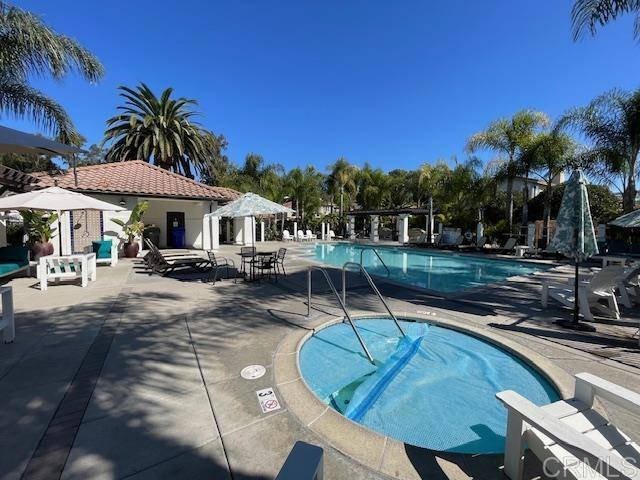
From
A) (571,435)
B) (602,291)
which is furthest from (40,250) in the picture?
(602,291)

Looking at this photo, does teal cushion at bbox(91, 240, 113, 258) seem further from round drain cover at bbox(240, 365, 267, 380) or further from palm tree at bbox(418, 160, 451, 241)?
palm tree at bbox(418, 160, 451, 241)

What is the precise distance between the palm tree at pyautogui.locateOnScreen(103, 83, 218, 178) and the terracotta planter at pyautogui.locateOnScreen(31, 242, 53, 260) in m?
15.3

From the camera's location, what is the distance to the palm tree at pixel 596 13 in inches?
294

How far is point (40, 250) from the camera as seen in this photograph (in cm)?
1160

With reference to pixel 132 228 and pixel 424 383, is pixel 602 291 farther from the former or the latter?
pixel 132 228

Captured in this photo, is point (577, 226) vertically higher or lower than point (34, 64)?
lower

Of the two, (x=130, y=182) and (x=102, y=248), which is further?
(x=130, y=182)

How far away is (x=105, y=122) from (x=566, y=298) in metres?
32.5

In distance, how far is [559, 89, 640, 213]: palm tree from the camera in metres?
13.8

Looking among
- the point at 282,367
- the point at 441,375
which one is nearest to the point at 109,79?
the point at 282,367

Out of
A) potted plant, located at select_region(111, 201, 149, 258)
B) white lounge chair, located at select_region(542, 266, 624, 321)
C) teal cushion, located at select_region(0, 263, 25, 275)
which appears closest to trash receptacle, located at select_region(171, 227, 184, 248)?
potted plant, located at select_region(111, 201, 149, 258)

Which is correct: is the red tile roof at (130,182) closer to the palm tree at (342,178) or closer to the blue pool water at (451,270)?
the blue pool water at (451,270)

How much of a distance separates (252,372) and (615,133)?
62.8ft

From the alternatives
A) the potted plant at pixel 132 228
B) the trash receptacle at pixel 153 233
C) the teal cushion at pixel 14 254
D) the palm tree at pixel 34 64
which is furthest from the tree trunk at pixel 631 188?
the trash receptacle at pixel 153 233
